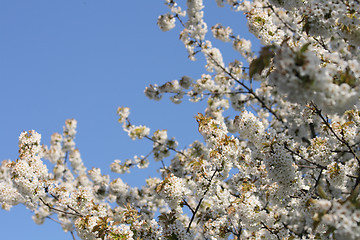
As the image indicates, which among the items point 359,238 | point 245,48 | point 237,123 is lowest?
point 359,238

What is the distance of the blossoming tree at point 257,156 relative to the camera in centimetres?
231

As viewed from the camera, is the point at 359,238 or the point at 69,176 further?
the point at 69,176

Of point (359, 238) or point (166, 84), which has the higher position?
point (166, 84)

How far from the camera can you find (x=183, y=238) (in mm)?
4125

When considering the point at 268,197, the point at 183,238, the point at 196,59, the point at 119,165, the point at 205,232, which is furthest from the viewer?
the point at 119,165

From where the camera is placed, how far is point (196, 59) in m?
9.64

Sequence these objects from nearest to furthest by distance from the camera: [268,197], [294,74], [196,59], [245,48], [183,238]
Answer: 1. [294,74]
2. [183,238]
3. [268,197]
4. [196,59]
5. [245,48]

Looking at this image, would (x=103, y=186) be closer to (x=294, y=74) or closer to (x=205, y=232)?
(x=205, y=232)

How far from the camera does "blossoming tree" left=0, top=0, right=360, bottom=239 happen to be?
2.31 meters

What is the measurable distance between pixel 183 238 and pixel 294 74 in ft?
9.58

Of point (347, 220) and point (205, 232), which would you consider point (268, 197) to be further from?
point (347, 220)

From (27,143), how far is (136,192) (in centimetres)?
502

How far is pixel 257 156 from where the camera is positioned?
19.8ft

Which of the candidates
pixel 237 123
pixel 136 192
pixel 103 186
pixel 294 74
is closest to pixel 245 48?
pixel 237 123
